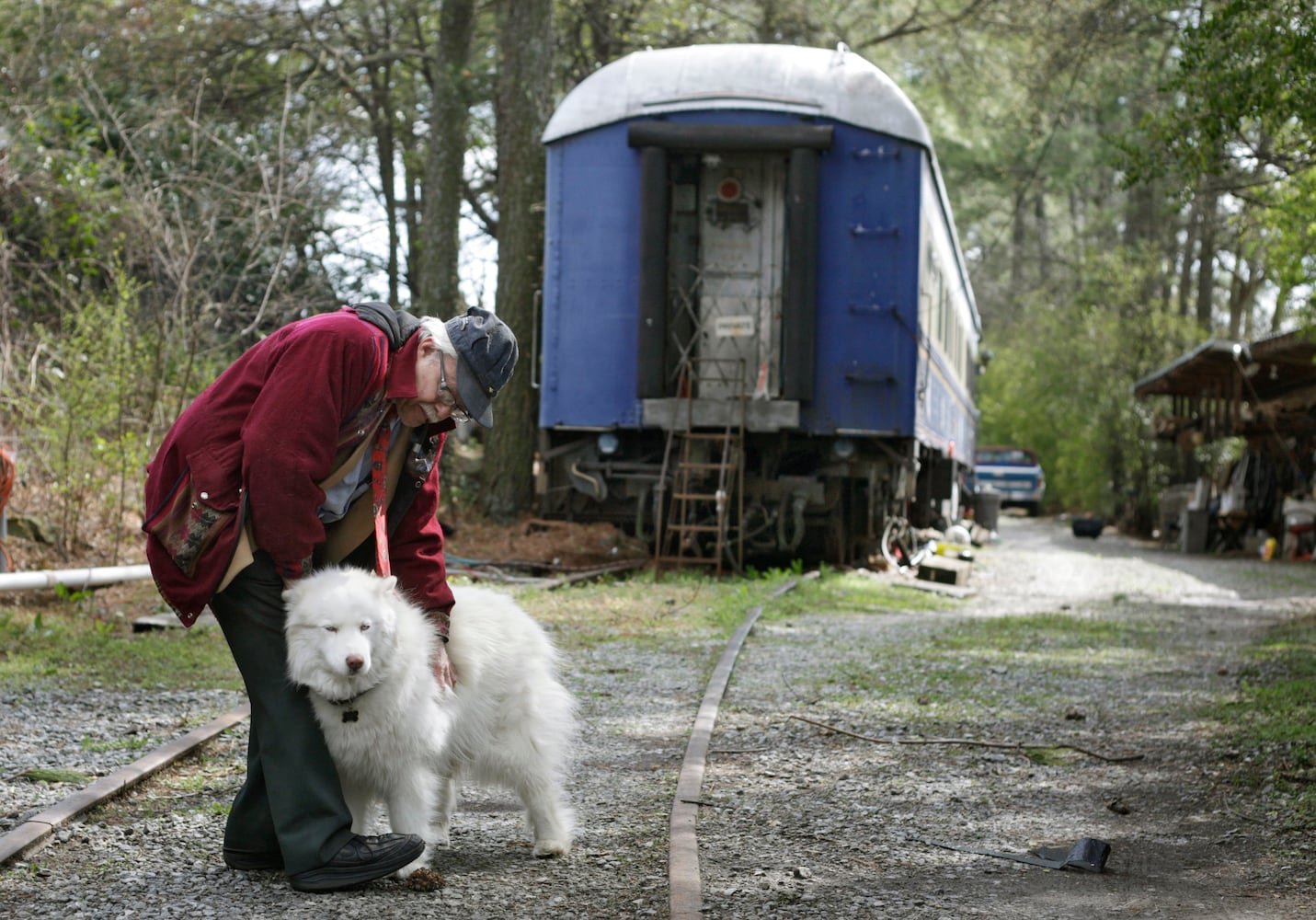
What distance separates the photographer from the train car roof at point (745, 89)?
40.0ft

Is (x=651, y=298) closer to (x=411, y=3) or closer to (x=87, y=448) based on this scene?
(x=87, y=448)

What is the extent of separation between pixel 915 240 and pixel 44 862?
9893mm

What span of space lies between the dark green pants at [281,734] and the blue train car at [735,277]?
8.80 meters

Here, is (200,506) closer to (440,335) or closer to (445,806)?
(440,335)

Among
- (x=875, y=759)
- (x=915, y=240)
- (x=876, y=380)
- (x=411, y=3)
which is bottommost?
(x=875, y=759)

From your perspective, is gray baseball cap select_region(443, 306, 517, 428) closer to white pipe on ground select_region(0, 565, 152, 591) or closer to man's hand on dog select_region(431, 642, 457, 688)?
man's hand on dog select_region(431, 642, 457, 688)

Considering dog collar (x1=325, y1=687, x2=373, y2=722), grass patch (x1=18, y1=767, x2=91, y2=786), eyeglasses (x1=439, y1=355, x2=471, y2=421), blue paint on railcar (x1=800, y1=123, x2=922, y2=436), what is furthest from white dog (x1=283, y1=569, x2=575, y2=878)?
blue paint on railcar (x1=800, y1=123, x2=922, y2=436)

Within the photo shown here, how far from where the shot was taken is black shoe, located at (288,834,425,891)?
3.62 meters

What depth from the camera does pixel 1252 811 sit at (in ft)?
16.4

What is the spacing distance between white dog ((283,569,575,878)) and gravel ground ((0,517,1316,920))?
0.23 m

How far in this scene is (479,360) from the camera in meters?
3.69

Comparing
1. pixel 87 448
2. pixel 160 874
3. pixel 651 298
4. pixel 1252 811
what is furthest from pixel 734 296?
pixel 160 874

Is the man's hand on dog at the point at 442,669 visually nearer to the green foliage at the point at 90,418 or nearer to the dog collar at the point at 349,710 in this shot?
the dog collar at the point at 349,710

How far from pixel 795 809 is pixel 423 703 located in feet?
5.70
